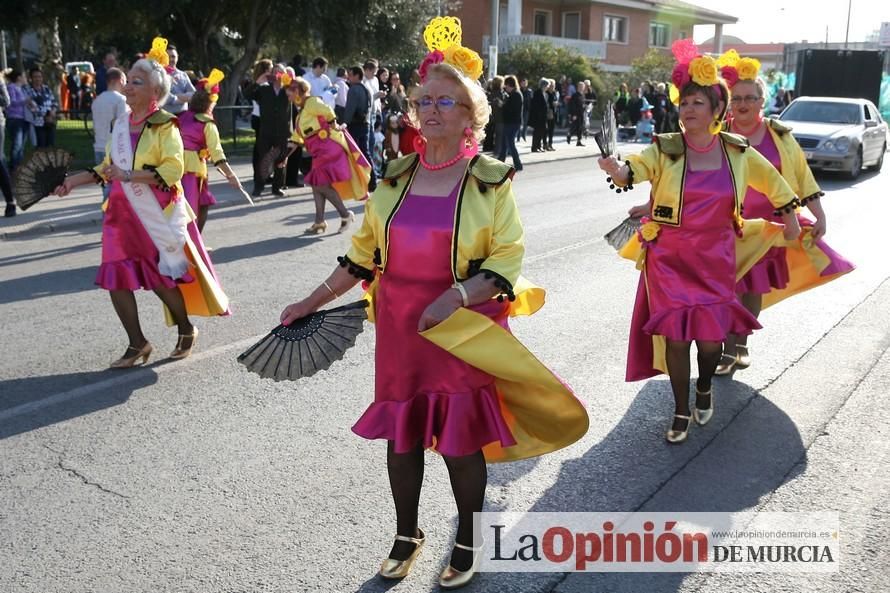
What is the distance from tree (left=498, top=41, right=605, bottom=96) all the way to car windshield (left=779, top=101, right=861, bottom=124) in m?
17.1

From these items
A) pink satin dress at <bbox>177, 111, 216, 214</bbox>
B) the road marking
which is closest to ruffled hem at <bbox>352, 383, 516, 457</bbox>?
the road marking

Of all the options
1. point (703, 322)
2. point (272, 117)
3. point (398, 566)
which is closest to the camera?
point (398, 566)

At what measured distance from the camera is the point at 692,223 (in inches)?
186

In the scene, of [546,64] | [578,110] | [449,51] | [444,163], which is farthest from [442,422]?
[546,64]

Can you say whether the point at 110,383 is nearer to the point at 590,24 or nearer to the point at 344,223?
the point at 344,223

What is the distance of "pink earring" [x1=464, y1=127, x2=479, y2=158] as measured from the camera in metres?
3.35

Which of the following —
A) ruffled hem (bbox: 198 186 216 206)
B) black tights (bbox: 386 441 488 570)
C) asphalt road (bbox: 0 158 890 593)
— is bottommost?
asphalt road (bbox: 0 158 890 593)

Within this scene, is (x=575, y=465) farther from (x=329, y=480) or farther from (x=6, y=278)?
(x=6, y=278)

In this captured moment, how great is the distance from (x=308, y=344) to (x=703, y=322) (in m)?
2.25

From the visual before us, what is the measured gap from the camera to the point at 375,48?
26016 millimetres

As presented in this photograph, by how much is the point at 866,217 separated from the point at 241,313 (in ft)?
30.9

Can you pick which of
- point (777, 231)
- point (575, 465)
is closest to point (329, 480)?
point (575, 465)

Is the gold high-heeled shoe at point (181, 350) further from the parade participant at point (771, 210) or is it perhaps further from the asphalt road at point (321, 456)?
the parade participant at point (771, 210)

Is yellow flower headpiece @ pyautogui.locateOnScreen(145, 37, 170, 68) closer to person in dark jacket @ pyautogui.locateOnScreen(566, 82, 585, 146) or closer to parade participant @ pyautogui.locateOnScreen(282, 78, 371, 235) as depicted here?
parade participant @ pyautogui.locateOnScreen(282, 78, 371, 235)
